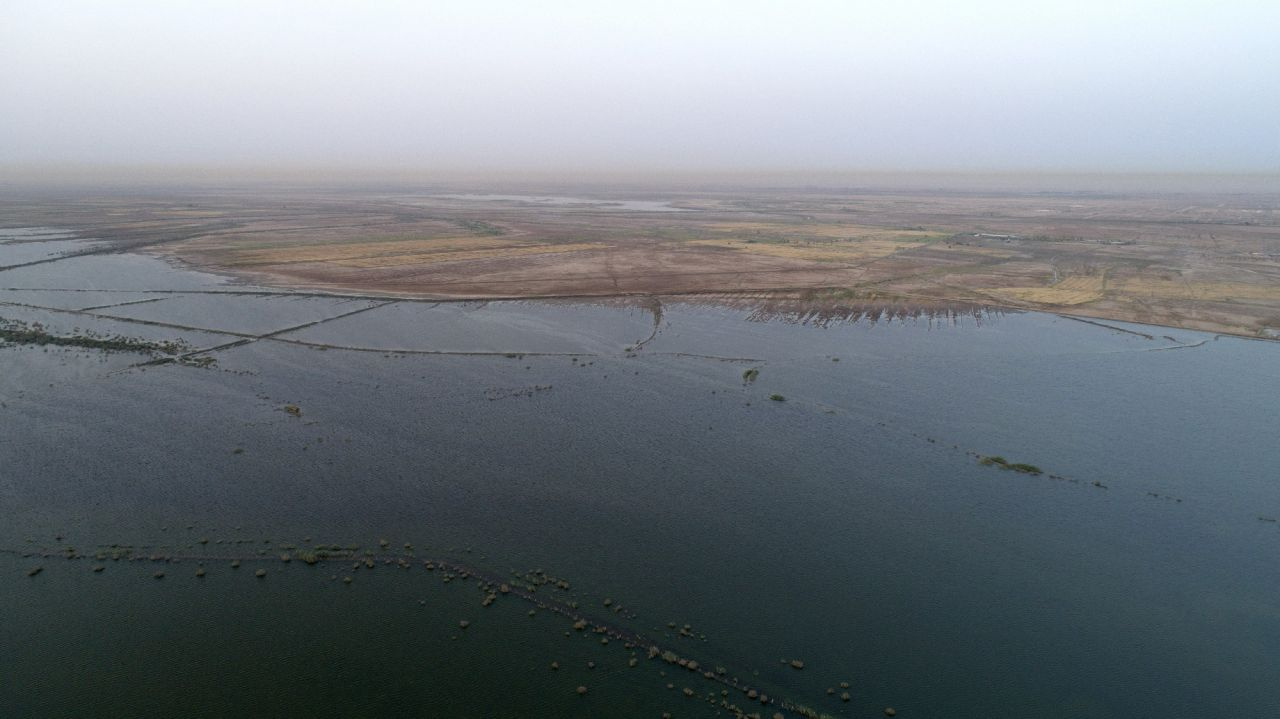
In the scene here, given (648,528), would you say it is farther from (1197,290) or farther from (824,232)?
(824,232)

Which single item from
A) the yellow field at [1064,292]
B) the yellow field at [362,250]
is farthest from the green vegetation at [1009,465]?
the yellow field at [362,250]

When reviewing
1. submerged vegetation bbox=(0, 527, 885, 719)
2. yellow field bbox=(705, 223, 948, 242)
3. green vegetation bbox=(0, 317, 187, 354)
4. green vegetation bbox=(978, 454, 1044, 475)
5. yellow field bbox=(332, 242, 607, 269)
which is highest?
yellow field bbox=(705, 223, 948, 242)

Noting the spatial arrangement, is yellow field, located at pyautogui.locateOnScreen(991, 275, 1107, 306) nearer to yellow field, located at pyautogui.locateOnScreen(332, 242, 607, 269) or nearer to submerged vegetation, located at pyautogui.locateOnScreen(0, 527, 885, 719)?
yellow field, located at pyautogui.locateOnScreen(332, 242, 607, 269)

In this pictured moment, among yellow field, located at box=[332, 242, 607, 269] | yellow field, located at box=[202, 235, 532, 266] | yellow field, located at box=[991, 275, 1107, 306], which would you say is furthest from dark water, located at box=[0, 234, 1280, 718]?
yellow field, located at box=[202, 235, 532, 266]

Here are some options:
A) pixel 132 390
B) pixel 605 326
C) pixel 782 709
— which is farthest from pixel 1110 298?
pixel 132 390

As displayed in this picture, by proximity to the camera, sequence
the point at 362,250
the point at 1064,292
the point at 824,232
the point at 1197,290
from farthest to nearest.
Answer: the point at 824,232
the point at 362,250
the point at 1064,292
the point at 1197,290

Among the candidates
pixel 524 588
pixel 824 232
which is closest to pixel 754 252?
pixel 824 232

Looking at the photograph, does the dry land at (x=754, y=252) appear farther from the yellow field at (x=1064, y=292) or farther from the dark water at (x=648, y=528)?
the dark water at (x=648, y=528)
